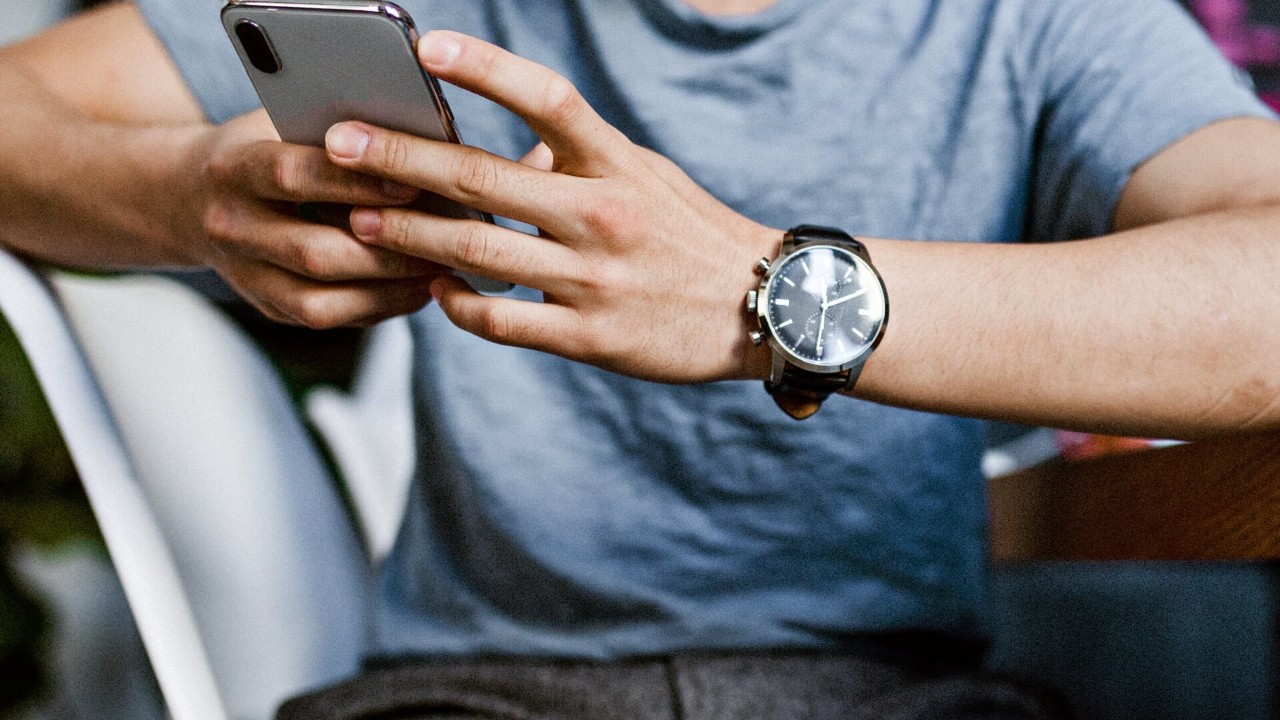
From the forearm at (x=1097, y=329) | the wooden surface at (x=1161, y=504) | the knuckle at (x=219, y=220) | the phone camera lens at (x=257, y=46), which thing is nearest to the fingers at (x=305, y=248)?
the knuckle at (x=219, y=220)

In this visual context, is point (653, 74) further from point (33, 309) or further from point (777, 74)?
point (33, 309)

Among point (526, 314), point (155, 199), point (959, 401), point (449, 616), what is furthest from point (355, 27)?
point (449, 616)

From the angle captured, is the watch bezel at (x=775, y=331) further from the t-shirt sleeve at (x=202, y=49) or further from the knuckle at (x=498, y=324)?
the t-shirt sleeve at (x=202, y=49)

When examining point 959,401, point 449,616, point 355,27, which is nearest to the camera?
point 355,27

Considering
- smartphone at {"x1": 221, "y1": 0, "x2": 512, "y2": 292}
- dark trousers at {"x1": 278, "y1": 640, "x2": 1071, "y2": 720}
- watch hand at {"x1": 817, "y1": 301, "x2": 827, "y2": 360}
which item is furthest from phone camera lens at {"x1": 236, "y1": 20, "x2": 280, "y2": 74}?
dark trousers at {"x1": 278, "y1": 640, "x2": 1071, "y2": 720}

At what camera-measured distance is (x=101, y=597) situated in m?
0.78

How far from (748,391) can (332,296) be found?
1.25ft

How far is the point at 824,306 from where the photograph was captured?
57 cm

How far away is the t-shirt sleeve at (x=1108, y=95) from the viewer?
703 mm

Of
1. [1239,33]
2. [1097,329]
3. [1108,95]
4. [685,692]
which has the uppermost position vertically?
[1239,33]

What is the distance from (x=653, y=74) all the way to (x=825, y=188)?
190mm

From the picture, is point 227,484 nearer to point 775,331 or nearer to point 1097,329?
point 775,331

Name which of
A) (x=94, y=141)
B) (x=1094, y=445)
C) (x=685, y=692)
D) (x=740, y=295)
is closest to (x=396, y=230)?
(x=740, y=295)

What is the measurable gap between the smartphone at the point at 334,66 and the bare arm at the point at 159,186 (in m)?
0.03
